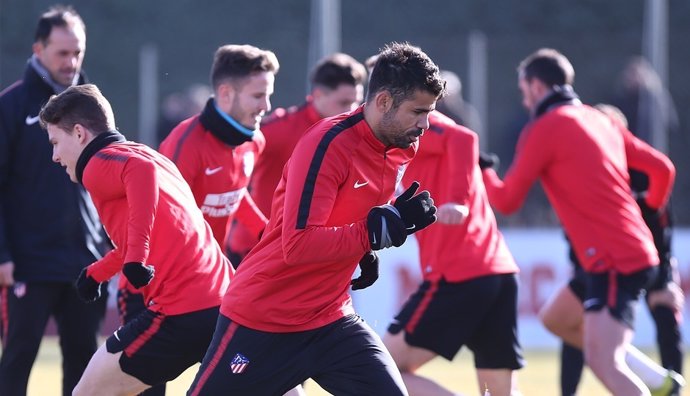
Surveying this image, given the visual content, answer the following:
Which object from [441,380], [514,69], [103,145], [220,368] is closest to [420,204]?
[220,368]

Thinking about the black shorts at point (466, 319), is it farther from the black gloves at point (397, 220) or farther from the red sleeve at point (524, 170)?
the black gloves at point (397, 220)

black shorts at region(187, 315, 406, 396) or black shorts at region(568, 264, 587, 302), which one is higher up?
black shorts at region(187, 315, 406, 396)

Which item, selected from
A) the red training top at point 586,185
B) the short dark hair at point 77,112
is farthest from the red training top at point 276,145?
the short dark hair at point 77,112

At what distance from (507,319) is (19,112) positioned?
2.83m

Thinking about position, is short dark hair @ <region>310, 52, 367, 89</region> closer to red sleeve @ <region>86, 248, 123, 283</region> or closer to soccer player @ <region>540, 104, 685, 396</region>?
soccer player @ <region>540, 104, 685, 396</region>

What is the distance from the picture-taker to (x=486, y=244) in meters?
7.18

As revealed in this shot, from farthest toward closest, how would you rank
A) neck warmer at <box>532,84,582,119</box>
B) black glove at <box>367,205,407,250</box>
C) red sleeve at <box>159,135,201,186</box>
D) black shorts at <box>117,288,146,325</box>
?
neck warmer at <box>532,84,582,119</box>, red sleeve at <box>159,135,201,186</box>, black shorts at <box>117,288,146,325</box>, black glove at <box>367,205,407,250</box>

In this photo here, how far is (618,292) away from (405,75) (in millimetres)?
2695

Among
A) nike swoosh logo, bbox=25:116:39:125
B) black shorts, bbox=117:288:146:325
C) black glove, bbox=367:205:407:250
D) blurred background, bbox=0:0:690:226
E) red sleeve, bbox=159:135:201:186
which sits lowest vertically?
blurred background, bbox=0:0:690:226

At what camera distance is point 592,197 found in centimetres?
746

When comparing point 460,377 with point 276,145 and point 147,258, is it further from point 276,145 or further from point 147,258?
point 147,258

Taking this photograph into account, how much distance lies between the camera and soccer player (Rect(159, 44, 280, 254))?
680 cm

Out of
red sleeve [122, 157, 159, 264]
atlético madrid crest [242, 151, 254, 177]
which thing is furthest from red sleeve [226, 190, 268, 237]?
red sleeve [122, 157, 159, 264]

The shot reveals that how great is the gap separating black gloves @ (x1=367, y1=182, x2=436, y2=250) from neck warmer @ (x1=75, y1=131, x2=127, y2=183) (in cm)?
135
